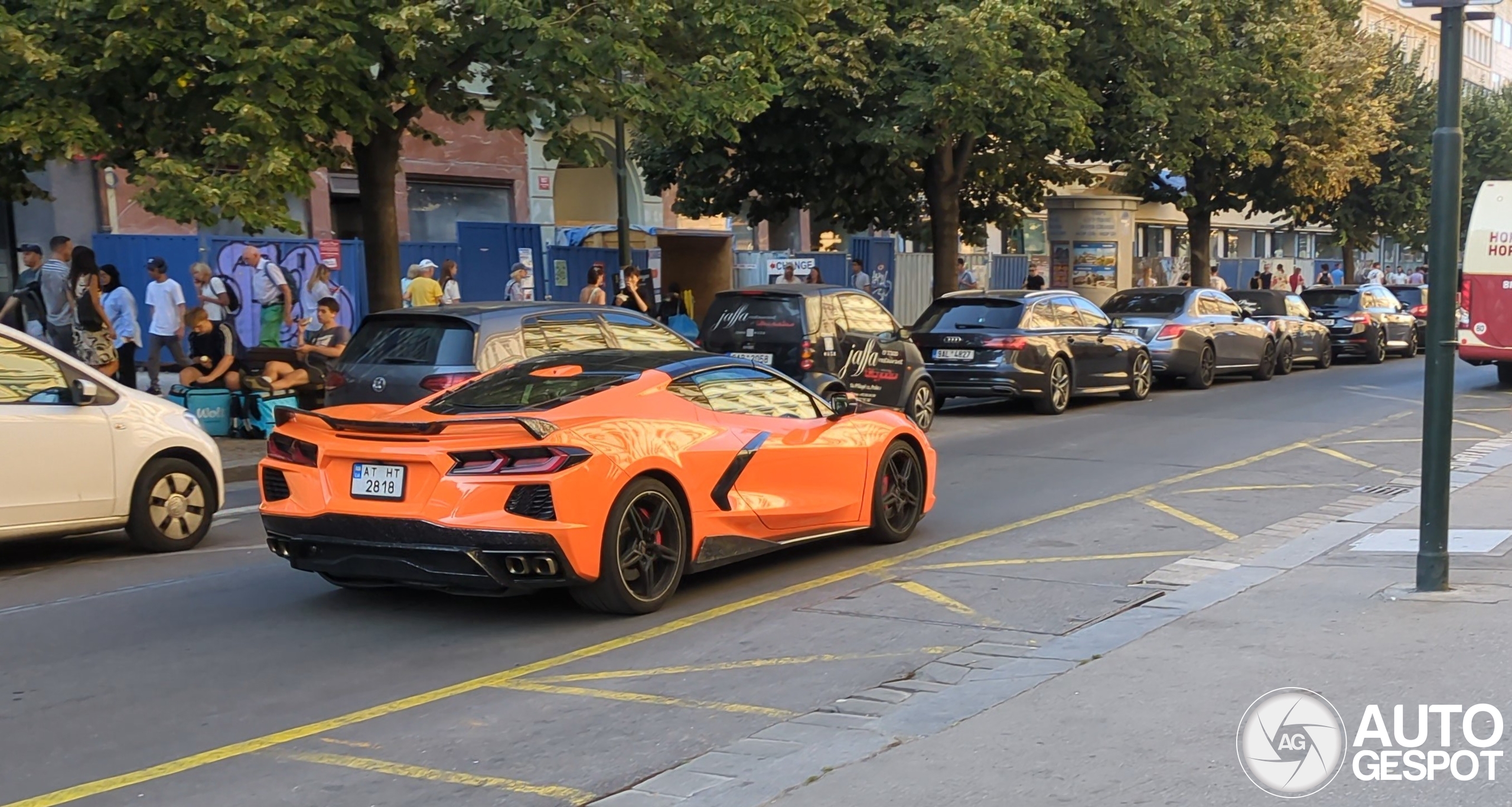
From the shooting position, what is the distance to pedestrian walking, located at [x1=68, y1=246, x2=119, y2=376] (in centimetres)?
1537

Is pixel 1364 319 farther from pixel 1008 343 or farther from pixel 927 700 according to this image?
pixel 927 700

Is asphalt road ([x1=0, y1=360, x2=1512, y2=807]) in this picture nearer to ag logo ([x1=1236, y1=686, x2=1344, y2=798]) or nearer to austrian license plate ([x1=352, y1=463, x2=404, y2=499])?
austrian license plate ([x1=352, y1=463, x2=404, y2=499])

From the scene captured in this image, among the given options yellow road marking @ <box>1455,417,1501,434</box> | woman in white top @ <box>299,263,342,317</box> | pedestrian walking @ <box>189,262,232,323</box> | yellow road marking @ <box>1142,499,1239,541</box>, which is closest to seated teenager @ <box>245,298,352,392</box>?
woman in white top @ <box>299,263,342,317</box>

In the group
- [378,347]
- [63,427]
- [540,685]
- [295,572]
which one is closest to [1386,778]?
[540,685]

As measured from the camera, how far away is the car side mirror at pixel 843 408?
30.4 ft

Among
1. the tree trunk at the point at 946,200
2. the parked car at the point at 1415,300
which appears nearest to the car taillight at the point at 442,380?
the tree trunk at the point at 946,200

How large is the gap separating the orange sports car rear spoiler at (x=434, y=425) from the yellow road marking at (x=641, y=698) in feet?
4.25

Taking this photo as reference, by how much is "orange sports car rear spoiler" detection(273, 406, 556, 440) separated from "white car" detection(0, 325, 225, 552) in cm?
247

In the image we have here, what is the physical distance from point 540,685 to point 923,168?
19177 mm

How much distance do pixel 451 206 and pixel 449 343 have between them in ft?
54.3

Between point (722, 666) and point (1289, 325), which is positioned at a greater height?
point (1289, 325)

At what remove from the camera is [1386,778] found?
498 cm

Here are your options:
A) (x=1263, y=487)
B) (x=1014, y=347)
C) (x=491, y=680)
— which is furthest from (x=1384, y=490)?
(x=491, y=680)

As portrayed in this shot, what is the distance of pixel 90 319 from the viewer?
612 inches
